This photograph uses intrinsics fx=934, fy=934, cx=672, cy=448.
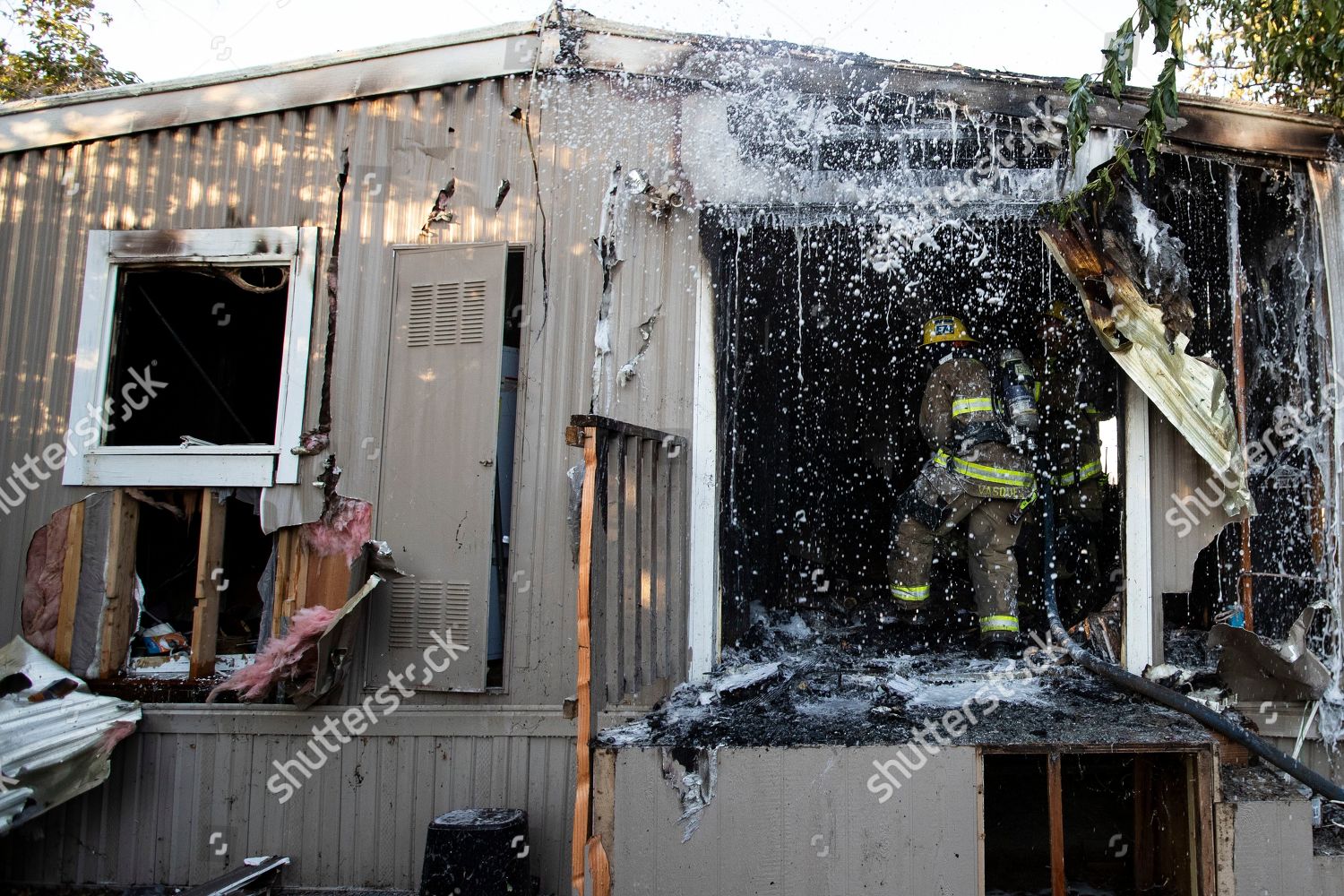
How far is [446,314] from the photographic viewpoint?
5.05 metres

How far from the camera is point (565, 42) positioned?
5.08 m

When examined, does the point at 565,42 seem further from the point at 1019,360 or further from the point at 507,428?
the point at 1019,360

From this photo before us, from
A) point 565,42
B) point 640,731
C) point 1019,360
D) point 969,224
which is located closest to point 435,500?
point 640,731

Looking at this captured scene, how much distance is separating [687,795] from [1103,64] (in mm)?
3527

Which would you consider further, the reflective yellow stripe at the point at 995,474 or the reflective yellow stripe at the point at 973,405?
the reflective yellow stripe at the point at 973,405

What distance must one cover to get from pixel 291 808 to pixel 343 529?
1475 millimetres

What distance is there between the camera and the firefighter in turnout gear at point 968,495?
5414 mm

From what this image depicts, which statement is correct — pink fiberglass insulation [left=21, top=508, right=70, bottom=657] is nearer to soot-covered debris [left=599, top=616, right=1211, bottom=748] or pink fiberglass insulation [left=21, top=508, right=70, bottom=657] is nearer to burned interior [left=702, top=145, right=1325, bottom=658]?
soot-covered debris [left=599, top=616, right=1211, bottom=748]

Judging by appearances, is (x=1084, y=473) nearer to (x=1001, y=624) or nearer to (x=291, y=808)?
(x=1001, y=624)

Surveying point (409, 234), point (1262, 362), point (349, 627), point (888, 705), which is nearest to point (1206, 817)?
point (888, 705)

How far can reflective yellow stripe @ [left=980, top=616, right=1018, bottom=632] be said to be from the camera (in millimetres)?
5336

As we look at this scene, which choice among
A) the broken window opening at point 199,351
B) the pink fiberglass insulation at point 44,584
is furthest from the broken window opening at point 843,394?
the pink fiberglass insulation at point 44,584

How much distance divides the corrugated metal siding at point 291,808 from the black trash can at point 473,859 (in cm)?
33

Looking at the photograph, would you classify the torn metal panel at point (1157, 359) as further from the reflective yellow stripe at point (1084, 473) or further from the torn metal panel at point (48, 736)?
the torn metal panel at point (48, 736)
